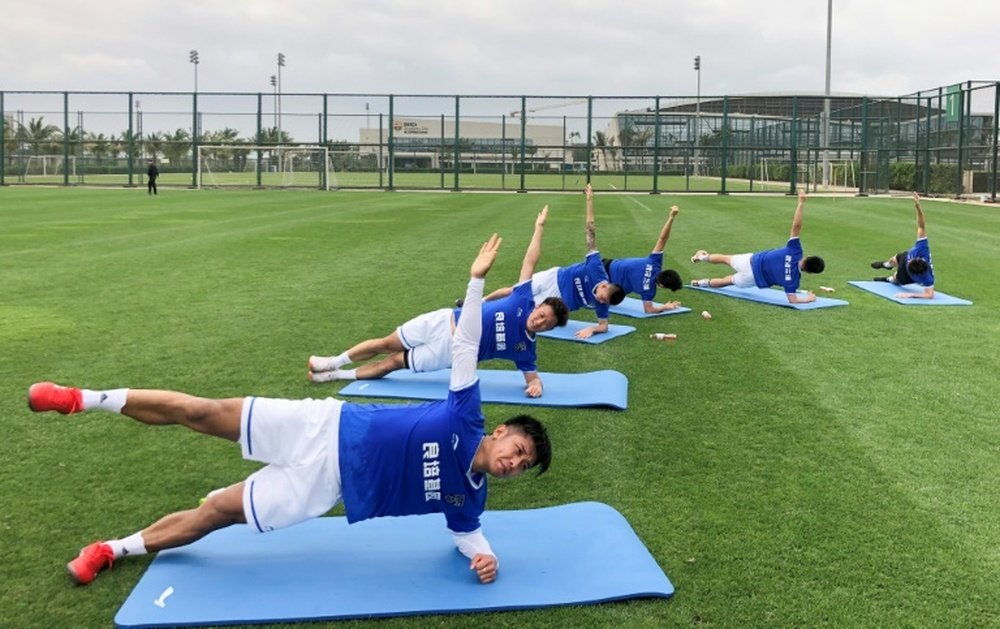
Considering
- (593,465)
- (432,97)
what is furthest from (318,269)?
(432,97)

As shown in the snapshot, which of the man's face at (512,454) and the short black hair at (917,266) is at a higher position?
the short black hair at (917,266)

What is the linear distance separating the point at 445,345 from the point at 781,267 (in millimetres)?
6214

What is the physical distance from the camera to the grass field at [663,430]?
3965 mm

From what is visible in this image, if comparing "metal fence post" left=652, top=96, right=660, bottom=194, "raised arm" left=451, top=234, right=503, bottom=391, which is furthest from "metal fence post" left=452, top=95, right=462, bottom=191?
"raised arm" left=451, top=234, right=503, bottom=391

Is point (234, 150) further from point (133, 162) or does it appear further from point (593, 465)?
point (593, 465)

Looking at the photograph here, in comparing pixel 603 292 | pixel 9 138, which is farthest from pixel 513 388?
pixel 9 138

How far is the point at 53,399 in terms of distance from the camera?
401 cm

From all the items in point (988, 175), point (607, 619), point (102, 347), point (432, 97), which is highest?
point (432, 97)

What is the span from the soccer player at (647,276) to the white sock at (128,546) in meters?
7.56

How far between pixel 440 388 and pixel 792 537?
3.65m

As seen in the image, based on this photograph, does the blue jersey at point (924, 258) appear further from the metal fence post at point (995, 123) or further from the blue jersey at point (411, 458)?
the metal fence post at point (995, 123)

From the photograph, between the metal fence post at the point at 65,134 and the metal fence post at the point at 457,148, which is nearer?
the metal fence post at the point at 457,148

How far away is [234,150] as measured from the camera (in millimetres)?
44344

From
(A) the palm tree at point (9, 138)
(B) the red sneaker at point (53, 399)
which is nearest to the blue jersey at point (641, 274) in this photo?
(B) the red sneaker at point (53, 399)
